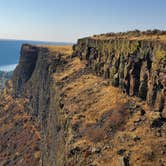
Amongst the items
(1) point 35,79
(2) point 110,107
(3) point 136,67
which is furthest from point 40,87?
(3) point 136,67

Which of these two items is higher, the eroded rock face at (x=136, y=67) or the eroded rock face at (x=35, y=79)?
the eroded rock face at (x=136, y=67)

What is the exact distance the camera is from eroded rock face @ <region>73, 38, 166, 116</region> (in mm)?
30014

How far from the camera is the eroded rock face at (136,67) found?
30.0m

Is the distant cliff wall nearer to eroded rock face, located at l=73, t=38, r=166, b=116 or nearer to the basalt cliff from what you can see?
the basalt cliff

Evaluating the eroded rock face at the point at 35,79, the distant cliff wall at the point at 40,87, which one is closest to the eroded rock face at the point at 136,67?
the distant cliff wall at the point at 40,87

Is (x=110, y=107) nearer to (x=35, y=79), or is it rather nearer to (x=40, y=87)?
(x=40, y=87)

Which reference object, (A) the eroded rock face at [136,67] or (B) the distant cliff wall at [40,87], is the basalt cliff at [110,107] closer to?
(A) the eroded rock face at [136,67]

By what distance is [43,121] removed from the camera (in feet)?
213

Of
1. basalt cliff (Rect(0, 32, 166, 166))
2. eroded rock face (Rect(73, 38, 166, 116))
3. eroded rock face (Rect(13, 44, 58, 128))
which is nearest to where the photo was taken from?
basalt cliff (Rect(0, 32, 166, 166))

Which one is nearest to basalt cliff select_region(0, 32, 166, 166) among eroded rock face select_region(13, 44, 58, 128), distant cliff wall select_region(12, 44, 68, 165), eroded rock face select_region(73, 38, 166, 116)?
eroded rock face select_region(73, 38, 166, 116)

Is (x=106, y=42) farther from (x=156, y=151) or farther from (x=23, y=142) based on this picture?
(x=23, y=142)

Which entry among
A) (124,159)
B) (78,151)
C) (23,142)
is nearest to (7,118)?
(23,142)

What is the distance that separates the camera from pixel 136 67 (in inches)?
1398

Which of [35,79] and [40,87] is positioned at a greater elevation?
[35,79]
